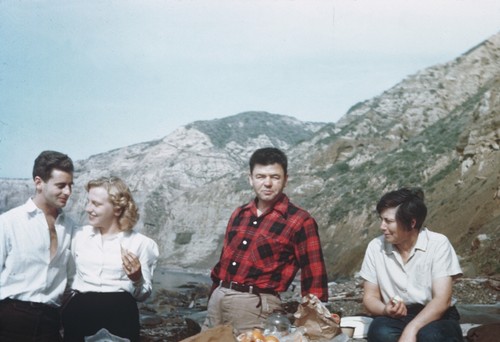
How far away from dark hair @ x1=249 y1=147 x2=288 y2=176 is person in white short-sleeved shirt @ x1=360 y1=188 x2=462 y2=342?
0.75 metres

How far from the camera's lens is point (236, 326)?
158 inches

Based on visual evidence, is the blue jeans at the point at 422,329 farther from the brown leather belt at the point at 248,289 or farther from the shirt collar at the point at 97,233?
the shirt collar at the point at 97,233

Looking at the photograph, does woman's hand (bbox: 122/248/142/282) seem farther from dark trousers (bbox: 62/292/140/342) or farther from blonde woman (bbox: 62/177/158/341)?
dark trousers (bbox: 62/292/140/342)

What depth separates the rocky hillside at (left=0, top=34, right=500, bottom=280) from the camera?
1725cm

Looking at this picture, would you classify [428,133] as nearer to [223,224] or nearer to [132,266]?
[223,224]

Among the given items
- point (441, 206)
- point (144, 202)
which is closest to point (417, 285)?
point (441, 206)

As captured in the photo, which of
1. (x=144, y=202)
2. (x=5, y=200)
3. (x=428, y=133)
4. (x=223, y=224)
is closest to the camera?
(x=428, y=133)

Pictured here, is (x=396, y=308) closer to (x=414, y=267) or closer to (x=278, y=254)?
(x=414, y=267)

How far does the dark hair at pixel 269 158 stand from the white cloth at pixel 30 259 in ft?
4.66

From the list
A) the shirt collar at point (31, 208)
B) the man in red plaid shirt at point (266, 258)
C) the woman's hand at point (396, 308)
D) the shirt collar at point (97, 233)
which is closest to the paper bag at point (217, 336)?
the man in red plaid shirt at point (266, 258)

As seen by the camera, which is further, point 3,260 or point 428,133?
point 428,133

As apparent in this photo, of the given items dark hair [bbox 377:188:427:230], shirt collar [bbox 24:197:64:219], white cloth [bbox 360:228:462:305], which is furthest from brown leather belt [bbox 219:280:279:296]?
shirt collar [bbox 24:197:64:219]

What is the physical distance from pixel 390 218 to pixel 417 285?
499 mm

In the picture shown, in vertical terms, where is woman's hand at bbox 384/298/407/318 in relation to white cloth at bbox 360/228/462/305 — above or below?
below
